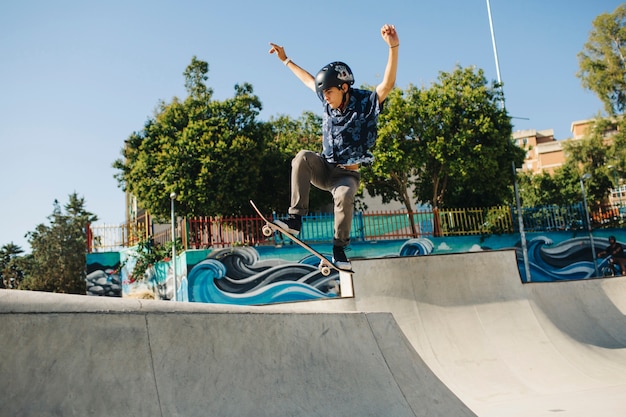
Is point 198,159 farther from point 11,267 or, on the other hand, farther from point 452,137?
point 11,267

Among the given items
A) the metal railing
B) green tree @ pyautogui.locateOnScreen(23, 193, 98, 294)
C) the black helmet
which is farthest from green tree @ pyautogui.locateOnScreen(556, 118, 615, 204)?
green tree @ pyautogui.locateOnScreen(23, 193, 98, 294)

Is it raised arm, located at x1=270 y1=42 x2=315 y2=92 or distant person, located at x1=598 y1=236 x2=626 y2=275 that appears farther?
distant person, located at x1=598 y1=236 x2=626 y2=275

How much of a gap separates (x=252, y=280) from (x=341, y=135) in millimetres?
15903

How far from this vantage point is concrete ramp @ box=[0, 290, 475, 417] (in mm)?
3078

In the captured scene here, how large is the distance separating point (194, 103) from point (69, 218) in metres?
30.4

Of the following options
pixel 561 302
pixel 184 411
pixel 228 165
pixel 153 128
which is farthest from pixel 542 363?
pixel 153 128

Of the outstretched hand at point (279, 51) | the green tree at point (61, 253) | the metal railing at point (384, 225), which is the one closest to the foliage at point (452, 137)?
the metal railing at point (384, 225)

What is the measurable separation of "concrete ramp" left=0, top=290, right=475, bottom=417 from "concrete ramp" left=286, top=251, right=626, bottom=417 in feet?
12.8

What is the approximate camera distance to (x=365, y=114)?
559 centimetres

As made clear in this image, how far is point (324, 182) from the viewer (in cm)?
602

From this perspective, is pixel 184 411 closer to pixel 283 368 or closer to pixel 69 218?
pixel 283 368

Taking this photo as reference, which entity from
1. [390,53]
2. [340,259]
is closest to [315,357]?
[340,259]

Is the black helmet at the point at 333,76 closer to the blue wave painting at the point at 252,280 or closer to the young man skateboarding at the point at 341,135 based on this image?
the young man skateboarding at the point at 341,135

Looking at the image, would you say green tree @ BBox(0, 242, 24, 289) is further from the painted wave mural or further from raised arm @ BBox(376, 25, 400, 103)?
raised arm @ BBox(376, 25, 400, 103)
